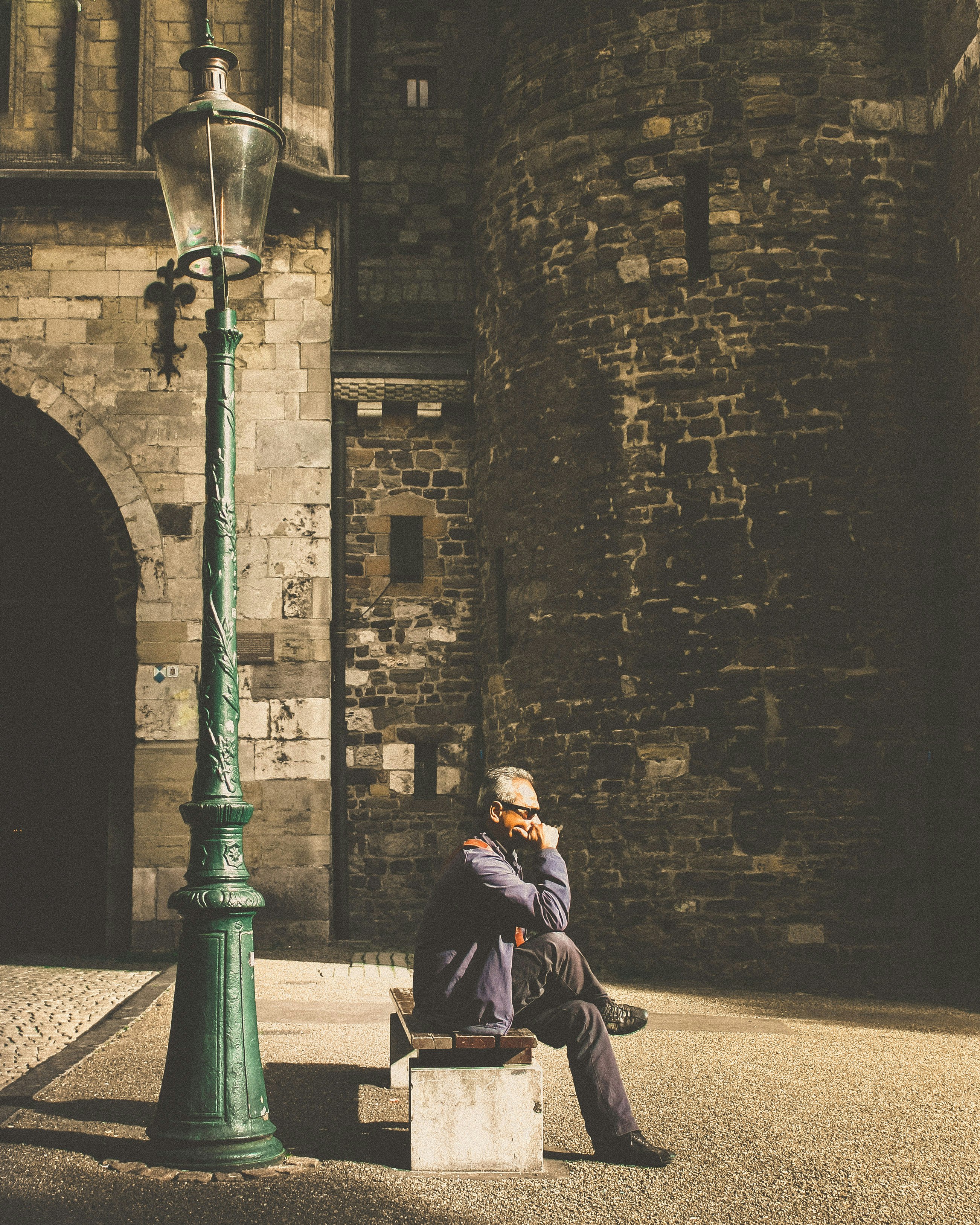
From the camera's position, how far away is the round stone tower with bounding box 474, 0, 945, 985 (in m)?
9.16

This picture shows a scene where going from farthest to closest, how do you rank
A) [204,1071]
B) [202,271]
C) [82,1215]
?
[202,271], [204,1071], [82,1215]

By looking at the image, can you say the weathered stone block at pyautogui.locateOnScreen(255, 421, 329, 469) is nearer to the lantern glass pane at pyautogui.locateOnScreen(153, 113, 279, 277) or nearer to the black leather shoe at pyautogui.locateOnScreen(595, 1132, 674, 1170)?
the lantern glass pane at pyautogui.locateOnScreen(153, 113, 279, 277)

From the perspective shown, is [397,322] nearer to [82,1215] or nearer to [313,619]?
[313,619]

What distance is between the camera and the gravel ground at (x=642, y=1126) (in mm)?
3656

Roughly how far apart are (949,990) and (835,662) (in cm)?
251

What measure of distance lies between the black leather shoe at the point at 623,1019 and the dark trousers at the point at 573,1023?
0.96ft

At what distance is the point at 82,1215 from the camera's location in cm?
351

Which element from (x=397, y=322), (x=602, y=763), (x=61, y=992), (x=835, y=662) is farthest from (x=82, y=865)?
(x=835, y=662)

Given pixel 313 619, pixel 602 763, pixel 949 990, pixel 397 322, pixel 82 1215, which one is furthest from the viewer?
pixel 397 322

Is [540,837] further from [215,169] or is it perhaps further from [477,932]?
[215,169]

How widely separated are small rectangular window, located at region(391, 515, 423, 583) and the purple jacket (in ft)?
23.4

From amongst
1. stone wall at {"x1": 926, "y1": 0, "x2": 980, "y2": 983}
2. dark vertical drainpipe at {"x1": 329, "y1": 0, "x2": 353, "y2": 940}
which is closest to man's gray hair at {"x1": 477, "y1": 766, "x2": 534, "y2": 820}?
stone wall at {"x1": 926, "y1": 0, "x2": 980, "y2": 983}

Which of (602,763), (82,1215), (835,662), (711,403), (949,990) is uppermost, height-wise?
(711,403)

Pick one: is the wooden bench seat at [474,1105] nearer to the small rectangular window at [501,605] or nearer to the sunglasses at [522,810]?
the sunglasses at [522,810]
